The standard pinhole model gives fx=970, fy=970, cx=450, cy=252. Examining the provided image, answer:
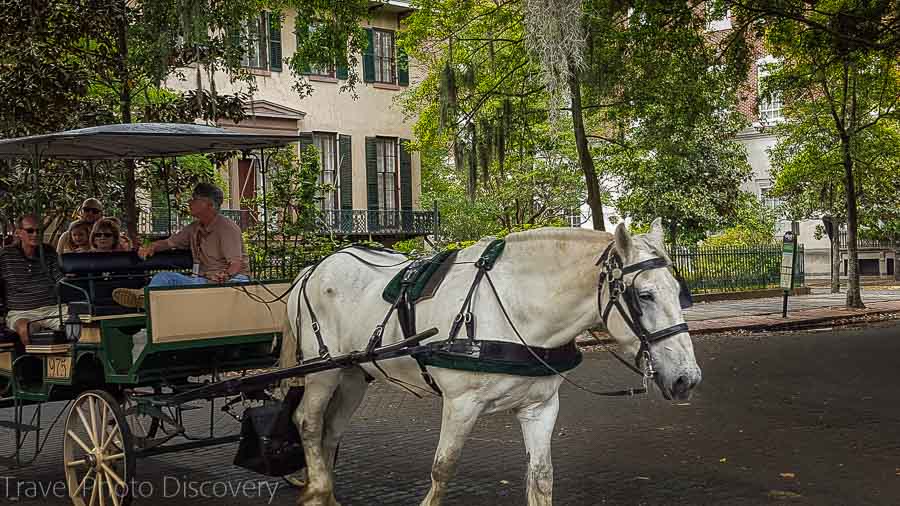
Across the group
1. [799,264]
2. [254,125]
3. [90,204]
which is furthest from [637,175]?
[90,204]

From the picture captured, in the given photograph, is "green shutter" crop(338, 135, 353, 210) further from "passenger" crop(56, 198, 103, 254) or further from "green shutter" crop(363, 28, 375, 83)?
"passenger" crop(56, 198, 103, 254)

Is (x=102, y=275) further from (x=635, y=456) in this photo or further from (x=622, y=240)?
(x=635, y=456)

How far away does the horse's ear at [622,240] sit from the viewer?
5199 mm

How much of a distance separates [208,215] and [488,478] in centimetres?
316

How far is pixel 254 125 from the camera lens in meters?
27.4

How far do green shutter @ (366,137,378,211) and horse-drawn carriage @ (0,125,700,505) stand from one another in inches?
853

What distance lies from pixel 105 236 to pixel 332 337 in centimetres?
304

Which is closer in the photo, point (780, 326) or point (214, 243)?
point (214, 243)

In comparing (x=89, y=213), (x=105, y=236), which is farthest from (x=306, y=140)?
(x=89, y=213)

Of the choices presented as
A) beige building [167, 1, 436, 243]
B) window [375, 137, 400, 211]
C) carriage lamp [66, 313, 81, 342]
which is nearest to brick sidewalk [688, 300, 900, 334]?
beige building [167, 1, 436, 243]

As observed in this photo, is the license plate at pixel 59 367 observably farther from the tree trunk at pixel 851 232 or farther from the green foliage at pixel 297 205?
the tree trunk at pixel 851 232

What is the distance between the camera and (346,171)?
29875 mm

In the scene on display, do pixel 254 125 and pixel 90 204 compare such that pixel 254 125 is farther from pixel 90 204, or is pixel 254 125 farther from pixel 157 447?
pixel 157 447

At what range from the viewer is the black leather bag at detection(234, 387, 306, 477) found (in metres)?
6.83
